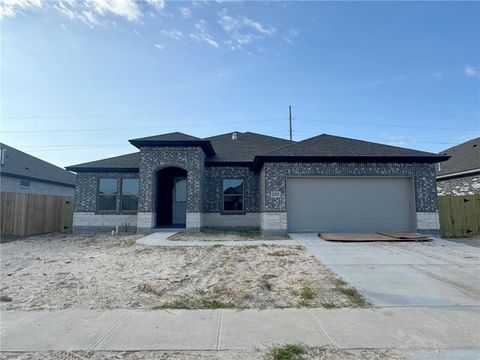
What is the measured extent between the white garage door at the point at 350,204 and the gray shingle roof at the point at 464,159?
7898mm

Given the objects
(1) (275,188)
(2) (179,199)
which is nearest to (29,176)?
(2) (179,199)

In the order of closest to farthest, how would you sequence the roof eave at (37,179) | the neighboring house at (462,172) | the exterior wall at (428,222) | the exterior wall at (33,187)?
the exterior wall at (428,222) < the neighboring house at (462,172) < the exterior wall at (33,187) < the roof eave at (37,179)

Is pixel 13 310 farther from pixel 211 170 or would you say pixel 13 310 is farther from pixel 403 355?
pixel 211 170

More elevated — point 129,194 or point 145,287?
point 129,194

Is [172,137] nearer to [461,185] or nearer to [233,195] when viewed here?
[233,195]

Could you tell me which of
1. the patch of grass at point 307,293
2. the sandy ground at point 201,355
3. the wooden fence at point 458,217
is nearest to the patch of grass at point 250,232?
the patch of grass at point 307,293

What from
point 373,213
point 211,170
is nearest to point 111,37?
point 211,170

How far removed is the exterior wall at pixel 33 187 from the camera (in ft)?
61.0

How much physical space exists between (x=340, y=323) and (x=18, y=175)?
2278 centimetres

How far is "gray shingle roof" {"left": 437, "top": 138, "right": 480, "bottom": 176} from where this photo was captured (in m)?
18.2

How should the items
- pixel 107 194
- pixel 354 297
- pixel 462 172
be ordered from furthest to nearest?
pixel 462 172 → pixel 107 194 → pixel 354 297

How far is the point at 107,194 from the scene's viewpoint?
53.5ft

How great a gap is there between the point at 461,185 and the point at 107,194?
879 inches

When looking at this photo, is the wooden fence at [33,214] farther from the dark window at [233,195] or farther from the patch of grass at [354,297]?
the patch of grass at [354,297]
